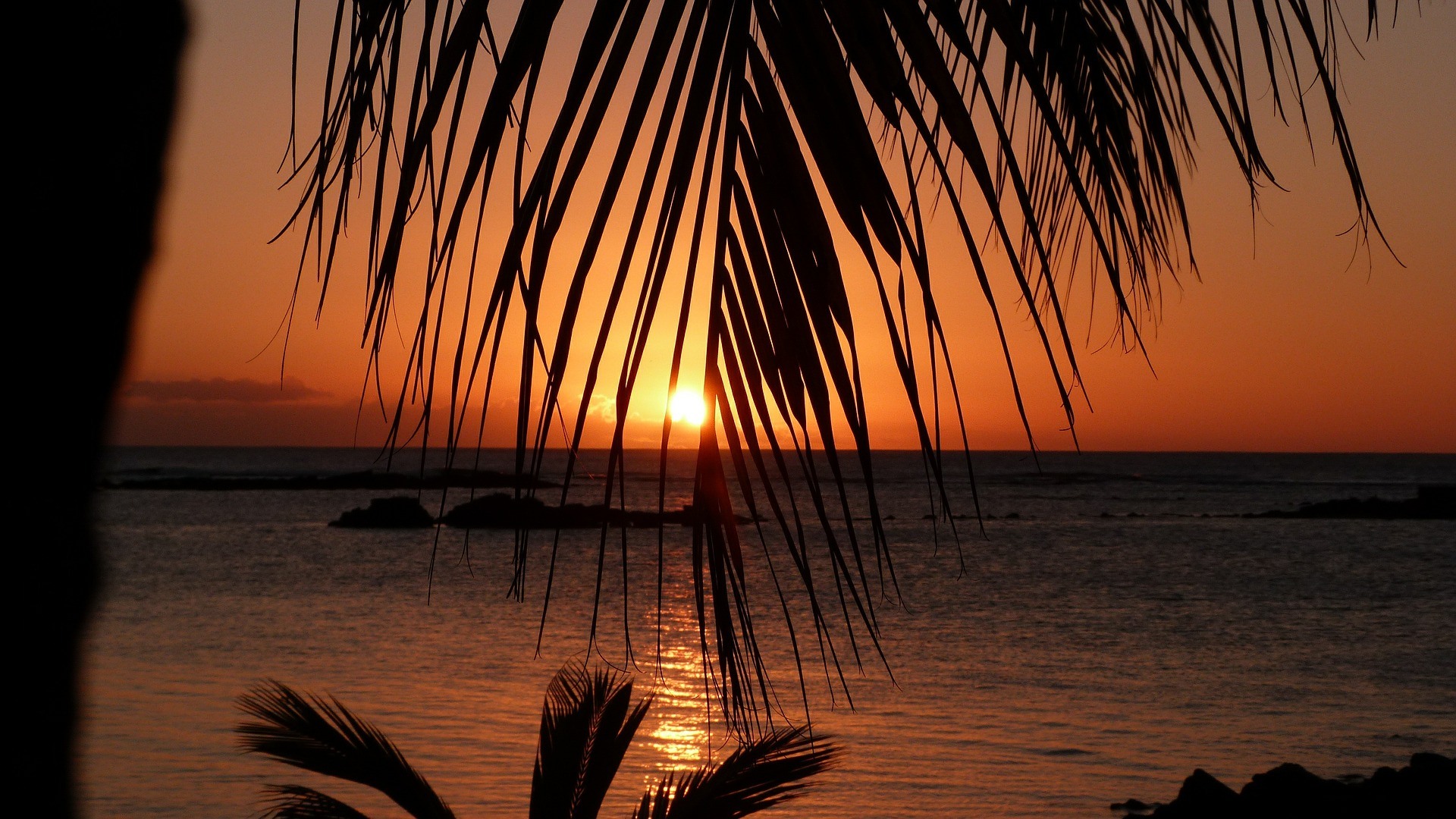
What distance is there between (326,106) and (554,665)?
15456 millimetres

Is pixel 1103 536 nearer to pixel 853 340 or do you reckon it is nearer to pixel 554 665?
pixel 554 665

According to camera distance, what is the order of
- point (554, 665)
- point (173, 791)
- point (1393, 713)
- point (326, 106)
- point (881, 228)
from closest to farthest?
1. point (881, 228)
2. point (326, 106)
3. point (173, 791)
4. point (1393, 713)
5. point (554, 665)

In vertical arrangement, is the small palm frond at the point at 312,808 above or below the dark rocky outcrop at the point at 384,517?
above

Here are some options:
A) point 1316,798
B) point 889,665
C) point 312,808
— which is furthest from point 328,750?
point 1316,798

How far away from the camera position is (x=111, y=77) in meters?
1.11

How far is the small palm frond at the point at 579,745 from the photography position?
363 cm

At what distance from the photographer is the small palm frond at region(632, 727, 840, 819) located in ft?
10.6

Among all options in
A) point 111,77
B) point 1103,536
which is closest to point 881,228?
point 111,77

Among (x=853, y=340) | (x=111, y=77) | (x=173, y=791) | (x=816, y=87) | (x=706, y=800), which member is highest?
(x=111, y=77)

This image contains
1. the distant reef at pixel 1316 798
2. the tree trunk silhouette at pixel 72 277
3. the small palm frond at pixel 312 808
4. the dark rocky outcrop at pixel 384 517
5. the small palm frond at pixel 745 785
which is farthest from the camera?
the dark rocky outcrop at pixel 384 517

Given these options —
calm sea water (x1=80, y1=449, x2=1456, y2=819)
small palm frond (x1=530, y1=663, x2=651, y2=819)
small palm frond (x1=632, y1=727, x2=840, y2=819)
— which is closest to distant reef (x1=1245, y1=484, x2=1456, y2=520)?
calm sea water (x1=80, y1=449, x2=1456, y2=819)

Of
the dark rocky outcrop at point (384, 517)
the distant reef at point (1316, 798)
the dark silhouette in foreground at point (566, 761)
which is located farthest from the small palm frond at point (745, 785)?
the dark rocky outcrop at point (384, 517)

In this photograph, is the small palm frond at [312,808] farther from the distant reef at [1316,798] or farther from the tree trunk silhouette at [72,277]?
the distant reef at [1316,798]

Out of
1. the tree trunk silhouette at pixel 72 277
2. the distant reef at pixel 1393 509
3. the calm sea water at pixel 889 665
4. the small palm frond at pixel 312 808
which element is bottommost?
the calm sea water at pixel 889 665
